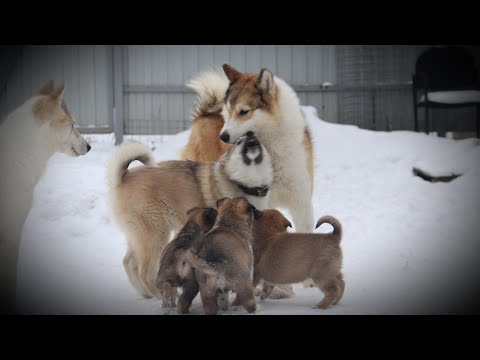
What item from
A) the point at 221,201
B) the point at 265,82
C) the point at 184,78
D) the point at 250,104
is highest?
the point at 184,78

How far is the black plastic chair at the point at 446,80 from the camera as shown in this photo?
3.10 meters

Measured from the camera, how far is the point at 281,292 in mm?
2842

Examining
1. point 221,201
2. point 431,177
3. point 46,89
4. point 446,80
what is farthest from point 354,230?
point 46,89

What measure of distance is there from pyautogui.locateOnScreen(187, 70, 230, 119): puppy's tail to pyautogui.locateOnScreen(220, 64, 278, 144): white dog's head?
240mm

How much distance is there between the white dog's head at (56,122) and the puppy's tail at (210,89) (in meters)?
0.81

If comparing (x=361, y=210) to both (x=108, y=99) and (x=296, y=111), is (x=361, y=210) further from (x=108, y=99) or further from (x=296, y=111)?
(x=108, y=99)

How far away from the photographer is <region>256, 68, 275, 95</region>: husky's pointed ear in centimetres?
287

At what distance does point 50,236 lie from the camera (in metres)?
3.51

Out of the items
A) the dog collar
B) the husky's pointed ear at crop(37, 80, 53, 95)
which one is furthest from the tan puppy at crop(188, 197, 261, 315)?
the husky's pointed ear at crop(37, 80, 53, 95)

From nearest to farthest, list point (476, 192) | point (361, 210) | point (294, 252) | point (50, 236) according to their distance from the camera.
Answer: point (294, 252) < point (50, 236) < point (476, 192) < point (361, 210)

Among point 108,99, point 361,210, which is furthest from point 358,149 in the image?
point 108,99

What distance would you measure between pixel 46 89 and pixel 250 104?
3.61 ft

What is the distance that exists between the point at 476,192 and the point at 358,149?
132 centimetres

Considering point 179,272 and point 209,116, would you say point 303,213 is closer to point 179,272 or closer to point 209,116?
point 209,116
